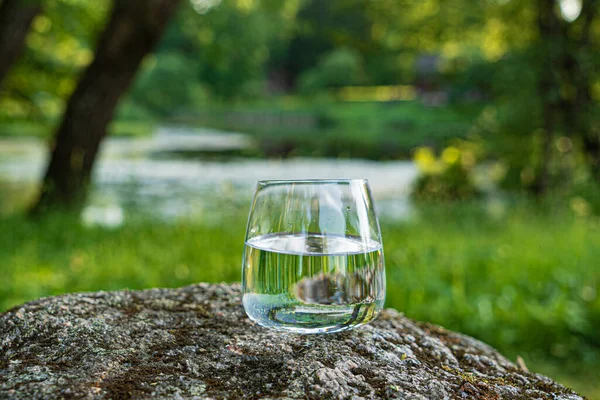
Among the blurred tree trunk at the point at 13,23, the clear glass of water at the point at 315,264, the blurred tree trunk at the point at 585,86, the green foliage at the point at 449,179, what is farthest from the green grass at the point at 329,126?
the clear glass of water at the point at 315,264

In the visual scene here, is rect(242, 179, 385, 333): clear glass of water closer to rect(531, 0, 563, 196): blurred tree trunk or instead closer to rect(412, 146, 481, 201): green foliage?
rect(531, 0, 563, 196): blurred tree trunk

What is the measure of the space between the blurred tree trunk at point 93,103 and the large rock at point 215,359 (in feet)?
15.8

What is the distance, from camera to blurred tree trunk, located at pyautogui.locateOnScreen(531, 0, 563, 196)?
25.9 ft

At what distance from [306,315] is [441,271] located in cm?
316

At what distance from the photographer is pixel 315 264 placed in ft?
3.28

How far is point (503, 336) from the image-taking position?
10.3 ft

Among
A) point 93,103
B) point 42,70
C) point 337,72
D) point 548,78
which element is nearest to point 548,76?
point 548,78

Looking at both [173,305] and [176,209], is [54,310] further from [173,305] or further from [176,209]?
[176,209]

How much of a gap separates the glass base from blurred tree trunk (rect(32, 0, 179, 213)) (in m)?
5.00

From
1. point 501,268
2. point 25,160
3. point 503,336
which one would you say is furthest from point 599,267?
point 25,160

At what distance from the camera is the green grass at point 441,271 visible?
3.22 meters

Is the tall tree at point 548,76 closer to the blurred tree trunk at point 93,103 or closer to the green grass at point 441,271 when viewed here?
the green grass at point 441,271

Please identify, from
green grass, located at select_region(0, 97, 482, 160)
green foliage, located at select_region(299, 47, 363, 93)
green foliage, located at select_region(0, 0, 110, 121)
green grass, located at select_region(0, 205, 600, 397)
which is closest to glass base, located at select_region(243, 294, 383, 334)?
green grass, located at select_region(0, 205, 600, 397)

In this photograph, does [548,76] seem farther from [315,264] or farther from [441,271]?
[315,264]
